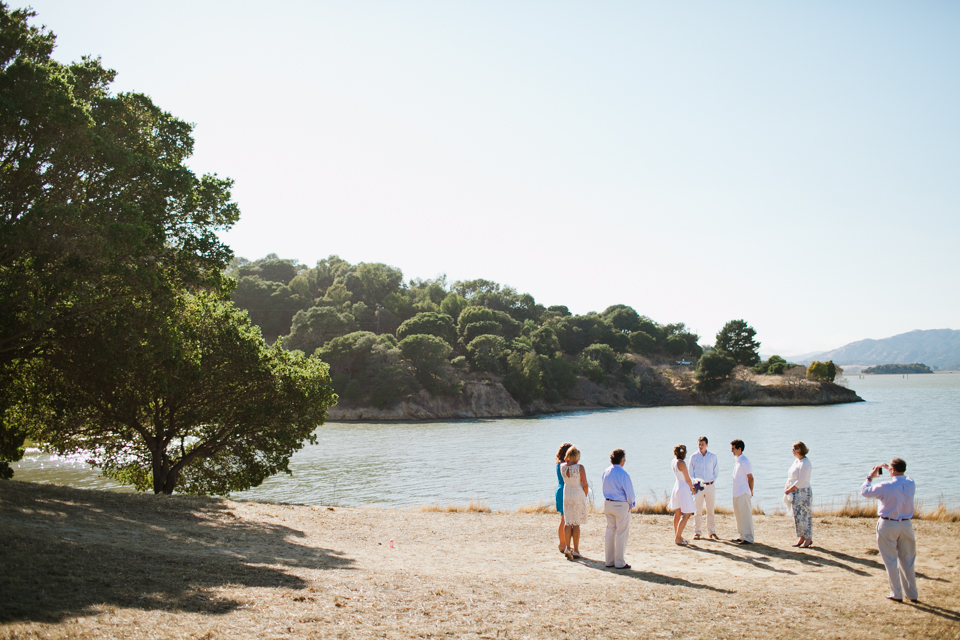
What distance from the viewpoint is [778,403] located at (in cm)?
9600

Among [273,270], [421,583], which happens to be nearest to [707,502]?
[421,583]

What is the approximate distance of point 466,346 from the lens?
97562mm

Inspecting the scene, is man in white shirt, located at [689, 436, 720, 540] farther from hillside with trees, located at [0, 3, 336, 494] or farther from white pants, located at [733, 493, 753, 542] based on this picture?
hillside with trees, located at [0, 3, 336, 494]

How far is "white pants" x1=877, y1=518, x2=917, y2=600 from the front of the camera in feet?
25.4

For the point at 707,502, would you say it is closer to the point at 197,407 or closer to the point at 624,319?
the point at 197,407

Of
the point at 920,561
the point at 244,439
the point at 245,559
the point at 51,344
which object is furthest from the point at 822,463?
the point at 51,344

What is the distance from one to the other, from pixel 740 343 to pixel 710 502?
109048 millimetres

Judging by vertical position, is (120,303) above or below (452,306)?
below

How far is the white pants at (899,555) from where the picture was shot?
25.4 ft

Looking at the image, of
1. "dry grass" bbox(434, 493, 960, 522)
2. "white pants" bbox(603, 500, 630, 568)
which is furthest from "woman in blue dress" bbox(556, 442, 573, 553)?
"dry grass" bbox(434, 493, 960, 522)

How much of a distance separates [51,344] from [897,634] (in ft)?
56.6

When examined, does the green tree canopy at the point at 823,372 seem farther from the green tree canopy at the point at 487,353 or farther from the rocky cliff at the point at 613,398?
the green tree canopy at the point at 487,353

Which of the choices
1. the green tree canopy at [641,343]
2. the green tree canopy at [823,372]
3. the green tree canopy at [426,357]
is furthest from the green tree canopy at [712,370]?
the green tree canopy at [426,357]

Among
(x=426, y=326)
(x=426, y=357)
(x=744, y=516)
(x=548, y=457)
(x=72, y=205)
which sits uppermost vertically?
(x=426, y=326)
